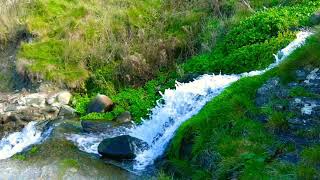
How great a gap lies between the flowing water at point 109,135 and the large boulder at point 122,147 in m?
0.15

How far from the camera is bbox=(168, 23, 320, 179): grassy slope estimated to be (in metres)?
6.38

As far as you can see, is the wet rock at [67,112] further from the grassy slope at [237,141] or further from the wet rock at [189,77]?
the grassy slope at [237,141]

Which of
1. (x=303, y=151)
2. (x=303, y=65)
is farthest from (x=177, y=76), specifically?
(x=303, y=151)

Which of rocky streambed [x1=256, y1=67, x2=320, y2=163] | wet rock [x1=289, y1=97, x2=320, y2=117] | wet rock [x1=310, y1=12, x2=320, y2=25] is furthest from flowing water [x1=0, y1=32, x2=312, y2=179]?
wet rock [x1=289, y1=97, x2=320, y2=117]

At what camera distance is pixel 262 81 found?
8445 mm

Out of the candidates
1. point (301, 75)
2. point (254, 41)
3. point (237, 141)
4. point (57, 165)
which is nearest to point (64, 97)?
point (57, 165)

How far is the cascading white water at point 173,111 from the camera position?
990 centimetres

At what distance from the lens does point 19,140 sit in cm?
1190

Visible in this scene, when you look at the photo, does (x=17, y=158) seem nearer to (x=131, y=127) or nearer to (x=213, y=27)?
(x=131, y=127)

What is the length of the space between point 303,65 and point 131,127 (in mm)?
5137

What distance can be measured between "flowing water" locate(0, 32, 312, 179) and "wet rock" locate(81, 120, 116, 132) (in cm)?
18

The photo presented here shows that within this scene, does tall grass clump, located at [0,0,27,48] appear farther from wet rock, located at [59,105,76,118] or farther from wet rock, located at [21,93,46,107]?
wet rock, located at [59,105,76,118]

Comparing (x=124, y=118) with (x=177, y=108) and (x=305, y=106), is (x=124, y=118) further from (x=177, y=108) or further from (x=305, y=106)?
(x=305, y=106)

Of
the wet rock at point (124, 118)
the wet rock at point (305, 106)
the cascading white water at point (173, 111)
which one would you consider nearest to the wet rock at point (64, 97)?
the wet rock at point (124, 118)
